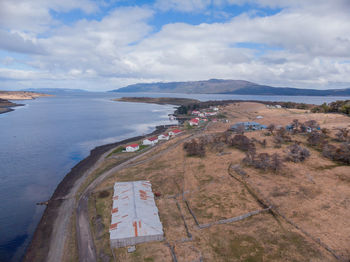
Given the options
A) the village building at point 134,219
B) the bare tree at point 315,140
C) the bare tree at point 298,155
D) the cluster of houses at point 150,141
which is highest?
the bare tree at point 315,140

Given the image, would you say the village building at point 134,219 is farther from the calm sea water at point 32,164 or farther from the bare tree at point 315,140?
the bare tree at point 315,140

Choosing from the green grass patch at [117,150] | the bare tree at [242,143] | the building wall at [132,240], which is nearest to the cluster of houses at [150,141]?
the green grass patch at [117,150]

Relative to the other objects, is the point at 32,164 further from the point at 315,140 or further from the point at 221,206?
the point at 315,140

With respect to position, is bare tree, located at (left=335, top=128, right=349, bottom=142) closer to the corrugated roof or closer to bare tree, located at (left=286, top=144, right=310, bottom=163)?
bare tree, located at (left=286, top=144, right=310, bottom=163)

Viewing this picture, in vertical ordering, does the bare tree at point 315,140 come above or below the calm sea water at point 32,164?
above

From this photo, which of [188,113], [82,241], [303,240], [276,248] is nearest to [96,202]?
[82,241]

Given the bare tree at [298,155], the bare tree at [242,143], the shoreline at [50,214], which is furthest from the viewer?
the bare tree at [242,143]

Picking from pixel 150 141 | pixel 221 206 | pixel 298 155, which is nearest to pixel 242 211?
pixel 221 206

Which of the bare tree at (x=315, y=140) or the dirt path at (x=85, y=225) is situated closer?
the dirt path at (x=85, y=225)
